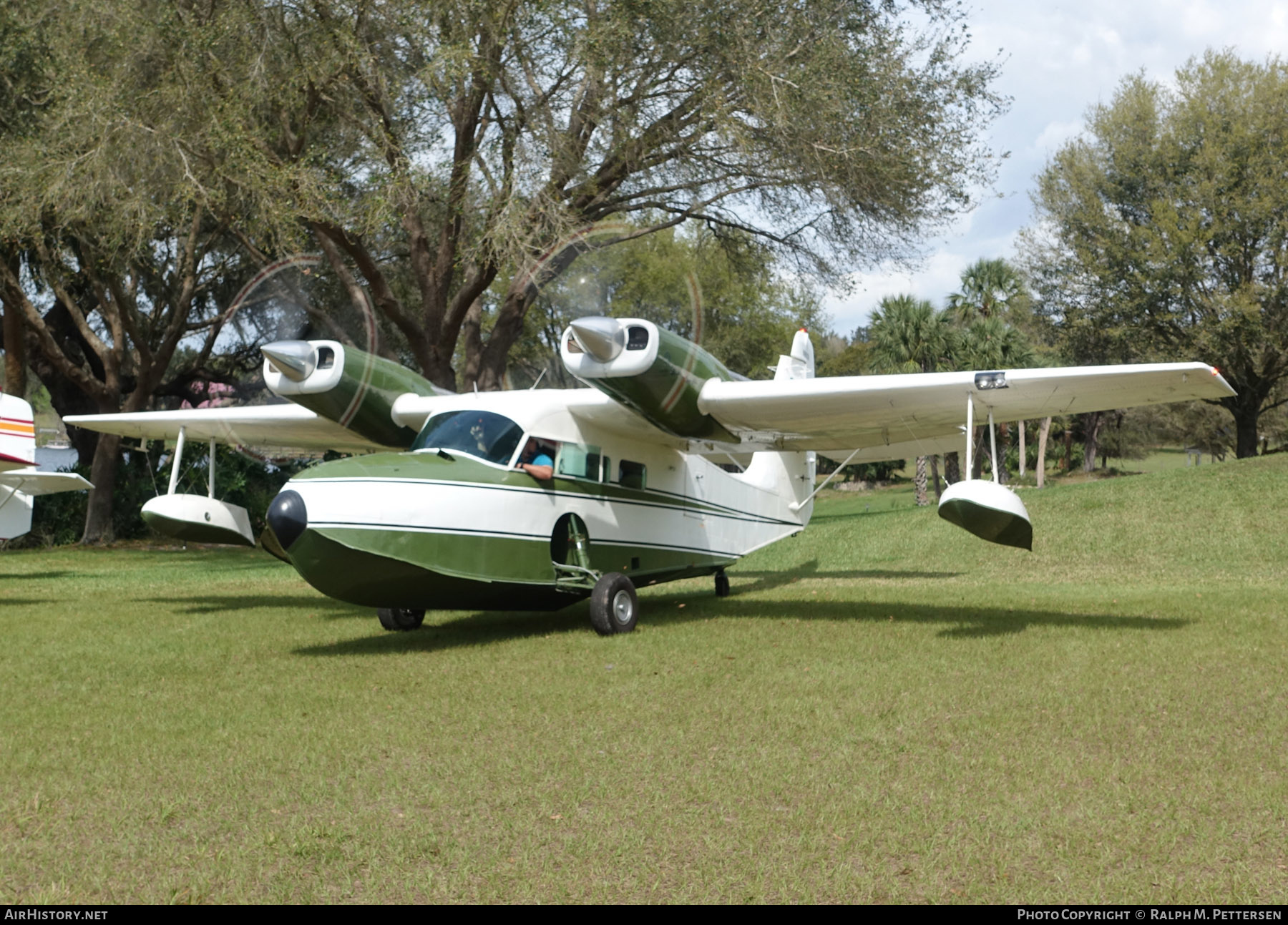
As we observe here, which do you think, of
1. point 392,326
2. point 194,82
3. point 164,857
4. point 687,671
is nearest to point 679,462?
point 687,671

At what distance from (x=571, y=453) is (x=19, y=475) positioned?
31.9 feet

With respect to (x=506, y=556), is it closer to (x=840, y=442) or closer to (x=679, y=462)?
(x=679, y=462)

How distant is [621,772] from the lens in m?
5.49

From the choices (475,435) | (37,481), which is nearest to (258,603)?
(37,481)

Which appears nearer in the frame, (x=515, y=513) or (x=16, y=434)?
(x=515, y=513)

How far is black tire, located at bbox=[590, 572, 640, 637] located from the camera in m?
10.5

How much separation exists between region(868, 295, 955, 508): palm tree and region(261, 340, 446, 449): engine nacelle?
26.5m

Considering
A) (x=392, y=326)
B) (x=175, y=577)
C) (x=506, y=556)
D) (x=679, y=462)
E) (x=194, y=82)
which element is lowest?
(x=175, y=577)

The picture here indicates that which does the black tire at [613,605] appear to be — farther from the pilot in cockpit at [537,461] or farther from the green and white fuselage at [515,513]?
the pilot in cockpit at [537,461]

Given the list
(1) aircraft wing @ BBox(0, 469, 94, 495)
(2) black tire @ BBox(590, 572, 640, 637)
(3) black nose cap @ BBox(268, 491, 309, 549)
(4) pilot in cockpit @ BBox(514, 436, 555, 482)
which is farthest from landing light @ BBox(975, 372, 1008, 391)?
(1) aircraft wing @ BBox(0, 469, 94, 495)

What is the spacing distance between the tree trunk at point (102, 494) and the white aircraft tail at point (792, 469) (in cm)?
1829

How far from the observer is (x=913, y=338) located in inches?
1428

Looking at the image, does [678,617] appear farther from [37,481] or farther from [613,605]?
[37,481]
